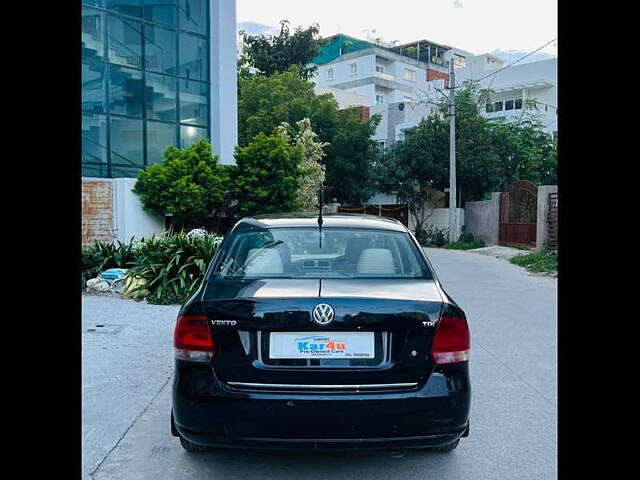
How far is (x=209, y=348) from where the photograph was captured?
116 inches

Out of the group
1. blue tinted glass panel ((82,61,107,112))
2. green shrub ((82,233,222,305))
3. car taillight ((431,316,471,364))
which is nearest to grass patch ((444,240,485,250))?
blue tinted glass panel ((82,61,107,112))

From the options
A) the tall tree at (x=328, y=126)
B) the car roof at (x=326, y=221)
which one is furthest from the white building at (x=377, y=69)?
the car roof at (x=326, y=221)

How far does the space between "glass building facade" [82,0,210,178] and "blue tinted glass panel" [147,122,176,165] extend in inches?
1.1

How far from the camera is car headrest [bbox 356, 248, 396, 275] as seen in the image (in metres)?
3.59

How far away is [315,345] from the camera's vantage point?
9.55ft

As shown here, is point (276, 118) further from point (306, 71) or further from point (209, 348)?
point (209, 348)

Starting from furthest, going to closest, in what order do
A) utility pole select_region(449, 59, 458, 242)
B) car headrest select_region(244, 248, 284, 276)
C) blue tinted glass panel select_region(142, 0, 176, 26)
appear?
1. utility pole select_region(449, 59, 458, 242)
2. blue tinted glass panel select_region(142, 0, 176, 26)
3. car headrest select_region(244, 248, 284, 276)

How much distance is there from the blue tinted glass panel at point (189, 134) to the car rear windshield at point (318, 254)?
13.5 meters

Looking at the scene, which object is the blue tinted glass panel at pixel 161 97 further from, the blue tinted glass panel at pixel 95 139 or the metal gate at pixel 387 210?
the metal gate at pixel 387 210

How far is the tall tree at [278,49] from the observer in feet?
122

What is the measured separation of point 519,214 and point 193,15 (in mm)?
12250

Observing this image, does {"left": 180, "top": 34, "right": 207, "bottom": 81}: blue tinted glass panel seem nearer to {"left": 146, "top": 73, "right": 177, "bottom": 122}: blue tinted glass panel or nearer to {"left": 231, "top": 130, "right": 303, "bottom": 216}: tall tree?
{"left": 146, "top": 73, "right": 177, "bottom": 122}: blue tinted glass panel
